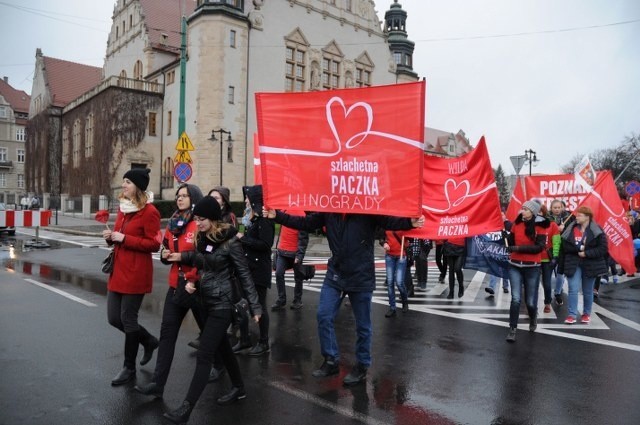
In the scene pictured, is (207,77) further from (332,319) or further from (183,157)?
(332,319)

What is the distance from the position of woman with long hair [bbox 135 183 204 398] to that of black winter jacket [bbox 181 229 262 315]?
247 mm

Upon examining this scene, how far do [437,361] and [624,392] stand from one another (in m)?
1.90

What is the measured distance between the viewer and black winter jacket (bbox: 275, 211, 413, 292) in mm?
5367

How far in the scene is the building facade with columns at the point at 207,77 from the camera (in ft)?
119

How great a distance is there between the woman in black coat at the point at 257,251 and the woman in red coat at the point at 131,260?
4.19 feet

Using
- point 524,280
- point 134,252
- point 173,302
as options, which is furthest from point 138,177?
point 524,280

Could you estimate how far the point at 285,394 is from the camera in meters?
4.94

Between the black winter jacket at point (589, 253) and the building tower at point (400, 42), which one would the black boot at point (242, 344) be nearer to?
the black winter jacket at point (589, 253)

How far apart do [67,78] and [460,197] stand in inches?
2389

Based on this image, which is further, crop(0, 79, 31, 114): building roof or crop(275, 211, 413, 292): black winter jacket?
Result: crop(0, 79, 31, 114): building roof

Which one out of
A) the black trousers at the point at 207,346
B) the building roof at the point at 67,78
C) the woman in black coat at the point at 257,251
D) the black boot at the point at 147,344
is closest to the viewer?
the black trousers at the point at 207,346

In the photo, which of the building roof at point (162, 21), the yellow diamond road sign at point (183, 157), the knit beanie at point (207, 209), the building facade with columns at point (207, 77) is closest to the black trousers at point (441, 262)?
the knit beanie at point (207, 209)

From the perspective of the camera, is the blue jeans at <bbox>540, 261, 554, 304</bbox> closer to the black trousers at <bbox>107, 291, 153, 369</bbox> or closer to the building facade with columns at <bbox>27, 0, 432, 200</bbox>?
the black trousers at <bbox>107, 291, 153, 369</bbox>

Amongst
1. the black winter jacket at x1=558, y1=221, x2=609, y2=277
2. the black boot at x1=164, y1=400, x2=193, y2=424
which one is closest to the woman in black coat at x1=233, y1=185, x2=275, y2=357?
the black boot at x1=164, y1=400, x2=193, y2=424
